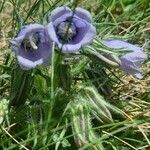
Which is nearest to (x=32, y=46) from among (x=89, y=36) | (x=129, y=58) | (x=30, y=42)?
(x=30, y=42)

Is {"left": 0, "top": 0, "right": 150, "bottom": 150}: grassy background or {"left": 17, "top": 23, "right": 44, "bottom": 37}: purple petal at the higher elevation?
{"left": 17, "top": 23, "right": 44, "bottom": 37}: purple petal

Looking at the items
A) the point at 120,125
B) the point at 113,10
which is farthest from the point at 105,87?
the point at 113,10

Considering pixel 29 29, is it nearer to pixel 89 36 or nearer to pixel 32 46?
pixel 32 46

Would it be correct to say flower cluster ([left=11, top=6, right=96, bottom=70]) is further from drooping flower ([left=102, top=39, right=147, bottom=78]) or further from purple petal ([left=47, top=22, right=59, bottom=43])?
drooping flower ([left=102, top=39, right=147, bottom=78])

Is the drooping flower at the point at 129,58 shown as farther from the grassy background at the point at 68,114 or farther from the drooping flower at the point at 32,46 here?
the drooping flower at the point at 32,46

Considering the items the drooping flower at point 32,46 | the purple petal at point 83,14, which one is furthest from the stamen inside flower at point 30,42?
the purple petal at point 83,14

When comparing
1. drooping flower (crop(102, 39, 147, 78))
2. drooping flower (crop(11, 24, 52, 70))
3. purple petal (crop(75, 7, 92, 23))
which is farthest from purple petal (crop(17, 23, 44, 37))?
drooping flower (crop(102, 39, 147, 78))

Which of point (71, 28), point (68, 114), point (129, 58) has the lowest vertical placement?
point (68, 114)

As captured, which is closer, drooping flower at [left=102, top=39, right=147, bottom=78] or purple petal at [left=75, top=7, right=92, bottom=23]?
purple petal at [left=75, top=7, right=92, bottom=23]
